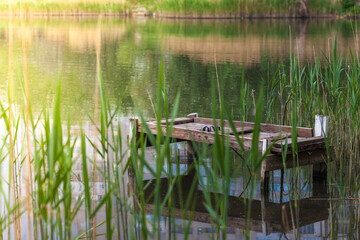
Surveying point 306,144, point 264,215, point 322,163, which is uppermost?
point 306,144

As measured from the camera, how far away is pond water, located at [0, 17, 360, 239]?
134 inches

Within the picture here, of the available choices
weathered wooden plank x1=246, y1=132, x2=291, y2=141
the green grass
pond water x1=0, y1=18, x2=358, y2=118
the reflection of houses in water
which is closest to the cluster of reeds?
pond water x1=0, y1=18, x2=358, y2=118

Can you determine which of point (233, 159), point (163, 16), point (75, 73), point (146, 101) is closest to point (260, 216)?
point (233, 159)

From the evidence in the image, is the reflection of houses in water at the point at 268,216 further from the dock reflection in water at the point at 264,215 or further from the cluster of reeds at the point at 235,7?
the cluster of reeds at the point at 235,7

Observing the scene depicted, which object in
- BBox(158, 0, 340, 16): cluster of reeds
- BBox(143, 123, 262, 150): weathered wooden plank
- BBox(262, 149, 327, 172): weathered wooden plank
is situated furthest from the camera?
BBox(158, 0, 340, 16): cluster of reeds

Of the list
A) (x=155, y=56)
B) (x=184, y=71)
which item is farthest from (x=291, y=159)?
(x=155, y=56)

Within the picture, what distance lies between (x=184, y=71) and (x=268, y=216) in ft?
23.3

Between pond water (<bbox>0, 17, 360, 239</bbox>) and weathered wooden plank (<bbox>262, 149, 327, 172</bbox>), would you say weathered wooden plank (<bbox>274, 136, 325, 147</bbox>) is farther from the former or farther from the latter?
pond water (<bbox>0, 17, 360, 239</bbox>)

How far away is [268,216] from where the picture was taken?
143 inches

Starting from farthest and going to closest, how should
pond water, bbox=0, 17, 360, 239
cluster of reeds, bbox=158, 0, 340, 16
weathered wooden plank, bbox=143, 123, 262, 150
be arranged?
cluster of reeds, bbox=158, 0, 340, 16
weathered wooden plank, bbox=143, 123, 262, 150
pond water, bbox=0, 17, 360, 239

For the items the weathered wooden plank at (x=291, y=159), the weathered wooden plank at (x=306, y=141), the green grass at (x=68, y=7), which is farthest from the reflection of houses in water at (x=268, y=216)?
the green grass at (x=68, y=7)

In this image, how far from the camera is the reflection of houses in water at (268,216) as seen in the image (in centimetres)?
327

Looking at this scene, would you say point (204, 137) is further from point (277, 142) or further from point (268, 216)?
point (268, 216)

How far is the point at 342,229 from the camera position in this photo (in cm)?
327
